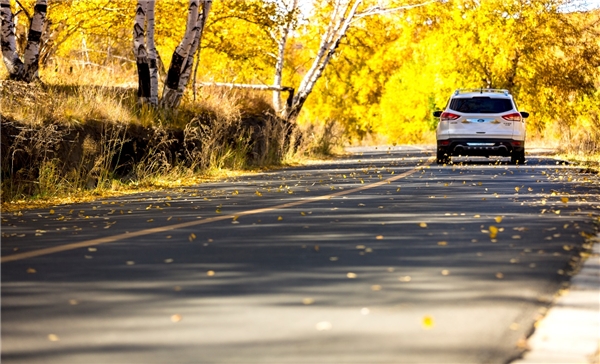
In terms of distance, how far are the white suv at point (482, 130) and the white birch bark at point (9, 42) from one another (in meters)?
10.7

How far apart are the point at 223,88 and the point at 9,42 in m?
10.3

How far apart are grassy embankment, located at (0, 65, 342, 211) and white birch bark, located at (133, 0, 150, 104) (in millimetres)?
336

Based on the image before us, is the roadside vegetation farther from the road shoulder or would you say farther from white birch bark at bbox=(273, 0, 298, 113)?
the road shoulder

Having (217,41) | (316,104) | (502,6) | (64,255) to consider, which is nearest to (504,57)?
(502,6)

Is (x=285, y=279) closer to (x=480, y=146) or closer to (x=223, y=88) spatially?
(x=480, y=146)

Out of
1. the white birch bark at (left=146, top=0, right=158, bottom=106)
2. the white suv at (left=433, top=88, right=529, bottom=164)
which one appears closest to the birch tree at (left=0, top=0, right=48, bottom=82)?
the white birch bark at (left=146, top=0, right=158, bottom=106)

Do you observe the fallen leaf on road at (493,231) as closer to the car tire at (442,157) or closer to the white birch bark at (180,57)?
the white birch bark at (180,57)

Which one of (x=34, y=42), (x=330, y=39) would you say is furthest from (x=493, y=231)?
(x=330, y=39)

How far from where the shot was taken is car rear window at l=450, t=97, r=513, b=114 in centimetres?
3070

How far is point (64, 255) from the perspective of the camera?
34.3 feet

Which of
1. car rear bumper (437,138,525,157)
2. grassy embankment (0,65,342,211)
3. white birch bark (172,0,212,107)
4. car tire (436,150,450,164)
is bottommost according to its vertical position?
car tire (436,150,450,164)

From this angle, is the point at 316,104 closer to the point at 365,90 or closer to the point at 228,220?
the point at 365,90

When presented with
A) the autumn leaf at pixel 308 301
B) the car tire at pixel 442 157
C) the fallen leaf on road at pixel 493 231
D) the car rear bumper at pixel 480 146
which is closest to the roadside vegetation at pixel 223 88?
the car rear bumper at pixel 480 146

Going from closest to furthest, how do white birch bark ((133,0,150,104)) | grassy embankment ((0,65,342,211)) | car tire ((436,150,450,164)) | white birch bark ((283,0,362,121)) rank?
grassy embankment ((0,65,342,211)) → white birch bark ((133,0,150,104)) → car tire ((436,150,450,164)) → white birch bark ((283,0,362,121))
